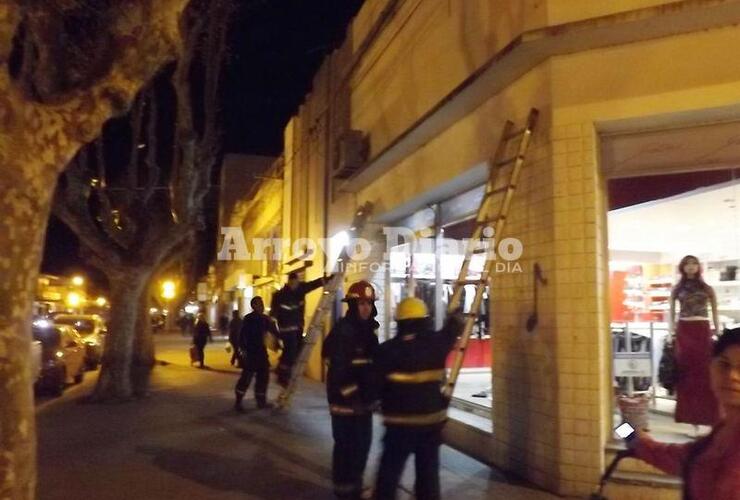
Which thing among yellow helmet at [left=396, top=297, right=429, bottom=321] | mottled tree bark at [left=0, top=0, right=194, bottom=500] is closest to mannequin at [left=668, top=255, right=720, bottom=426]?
yellow helmet at [left=396, top=297, right=429, bottom=321]

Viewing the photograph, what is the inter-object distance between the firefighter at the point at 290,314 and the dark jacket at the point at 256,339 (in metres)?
0.18

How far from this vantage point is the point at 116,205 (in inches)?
625

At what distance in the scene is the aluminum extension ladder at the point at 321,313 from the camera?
1014cm

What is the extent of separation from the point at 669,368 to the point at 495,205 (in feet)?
7.99

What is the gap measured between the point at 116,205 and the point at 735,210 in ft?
41.9

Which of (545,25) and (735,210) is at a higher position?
(545,25)

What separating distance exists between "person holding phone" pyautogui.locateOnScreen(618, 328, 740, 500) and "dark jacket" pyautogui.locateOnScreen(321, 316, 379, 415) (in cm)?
354

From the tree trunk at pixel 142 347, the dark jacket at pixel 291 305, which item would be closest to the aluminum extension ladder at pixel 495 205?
the dark jacket at pixel 291 305

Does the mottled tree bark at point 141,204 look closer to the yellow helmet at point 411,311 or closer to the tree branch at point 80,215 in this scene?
the tree branch at point 80,215

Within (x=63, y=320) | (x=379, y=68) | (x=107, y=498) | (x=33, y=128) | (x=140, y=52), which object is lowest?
(x=107, y=498)

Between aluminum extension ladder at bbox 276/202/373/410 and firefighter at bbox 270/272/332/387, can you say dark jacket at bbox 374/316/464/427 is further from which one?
firefighter at bbox 270/272/332/387

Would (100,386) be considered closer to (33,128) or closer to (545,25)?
(33,128)

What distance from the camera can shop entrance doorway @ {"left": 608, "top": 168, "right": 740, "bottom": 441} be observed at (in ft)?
23.3

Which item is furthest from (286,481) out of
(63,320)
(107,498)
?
(63,320)
